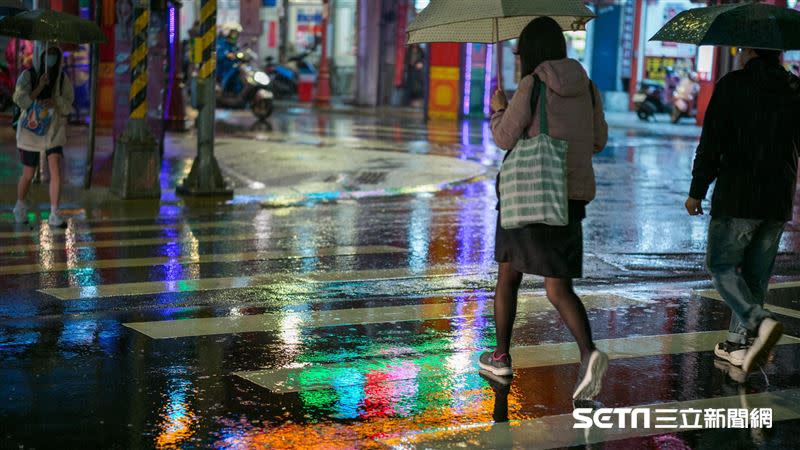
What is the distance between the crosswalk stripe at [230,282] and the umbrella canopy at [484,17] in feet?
8.99

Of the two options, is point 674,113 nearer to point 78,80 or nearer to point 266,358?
point 78,80

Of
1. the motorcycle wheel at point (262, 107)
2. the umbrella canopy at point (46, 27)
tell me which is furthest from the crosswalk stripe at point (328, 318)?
the motorcycle wheel at point (262, 107)

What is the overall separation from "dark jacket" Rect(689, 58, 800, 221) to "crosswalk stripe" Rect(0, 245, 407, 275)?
469 cm

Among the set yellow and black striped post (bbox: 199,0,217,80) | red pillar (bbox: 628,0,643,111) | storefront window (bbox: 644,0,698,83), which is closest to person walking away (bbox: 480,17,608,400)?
yellow and black striped post (bbox: 199,0,217,80)

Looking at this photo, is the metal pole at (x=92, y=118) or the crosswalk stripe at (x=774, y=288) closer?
the crosswalk stripe at (x=774, y=288)

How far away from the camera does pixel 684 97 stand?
34.8 m

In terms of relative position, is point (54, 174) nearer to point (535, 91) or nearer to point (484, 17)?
point (484, 17)

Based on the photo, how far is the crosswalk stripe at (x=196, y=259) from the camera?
9609 millimetres

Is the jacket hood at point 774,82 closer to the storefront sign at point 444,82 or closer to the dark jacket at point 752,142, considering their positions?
the dark jacket at point 752,142

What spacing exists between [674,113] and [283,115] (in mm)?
11151

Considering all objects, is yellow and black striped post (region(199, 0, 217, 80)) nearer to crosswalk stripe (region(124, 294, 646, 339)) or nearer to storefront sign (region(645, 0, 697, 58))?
crosswalk stripe (region(124, 294, 646, 339))

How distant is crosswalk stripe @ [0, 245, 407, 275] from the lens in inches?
378

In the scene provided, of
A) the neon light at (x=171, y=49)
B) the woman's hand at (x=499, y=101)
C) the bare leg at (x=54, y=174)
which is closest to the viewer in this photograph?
the woman's hand at (x=499, y=101)

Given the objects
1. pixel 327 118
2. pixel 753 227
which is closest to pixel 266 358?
pixel 753 227
